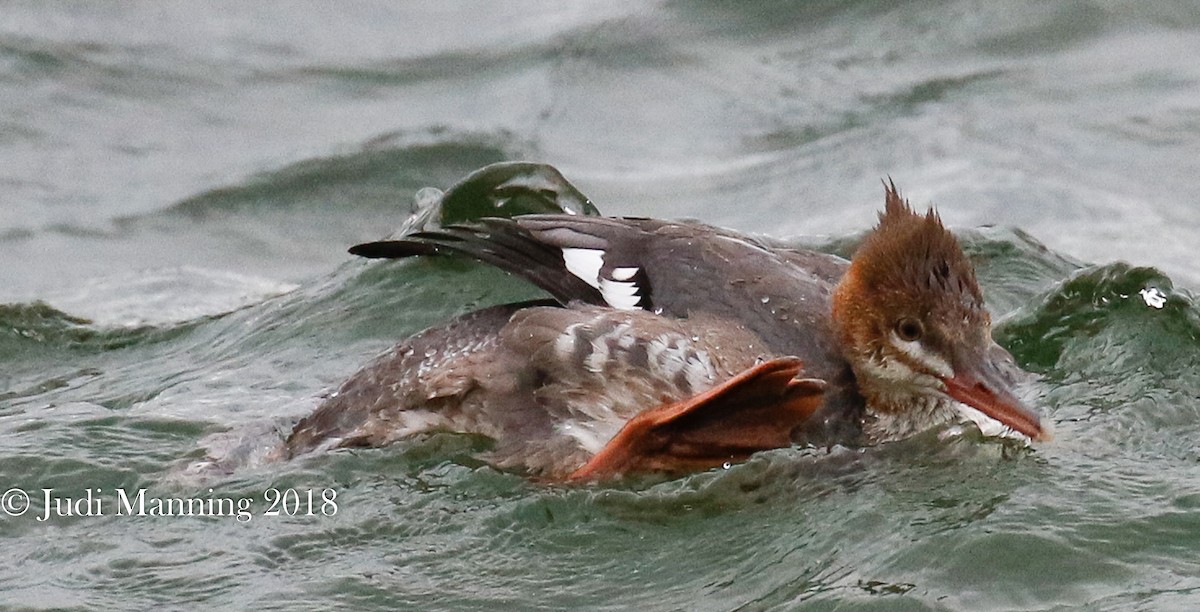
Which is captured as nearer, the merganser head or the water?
the water

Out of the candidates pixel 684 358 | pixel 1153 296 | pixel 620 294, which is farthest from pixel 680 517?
pixel 1153 296

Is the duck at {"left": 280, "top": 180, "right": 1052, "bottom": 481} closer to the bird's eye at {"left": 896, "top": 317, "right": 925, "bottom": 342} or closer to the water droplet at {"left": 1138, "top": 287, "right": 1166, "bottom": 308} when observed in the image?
the bird's eye at {"left": 896, "top": 317, "right": 925, "bottom": 342}

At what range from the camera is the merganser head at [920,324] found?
20.6ft

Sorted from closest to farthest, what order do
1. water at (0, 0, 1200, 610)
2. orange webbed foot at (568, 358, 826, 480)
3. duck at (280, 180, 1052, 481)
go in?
Answer: water at (0, 0, 1200, 610), orange webbed foot at (568, 358, 826, 480), duck at (280, 180, 1052, 481)

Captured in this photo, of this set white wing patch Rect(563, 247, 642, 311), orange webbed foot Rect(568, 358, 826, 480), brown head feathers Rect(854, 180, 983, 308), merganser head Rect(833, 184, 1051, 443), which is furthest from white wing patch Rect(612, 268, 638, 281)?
brown head feathers Rect(854, 180, 983, 308)

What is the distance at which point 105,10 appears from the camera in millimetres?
13547

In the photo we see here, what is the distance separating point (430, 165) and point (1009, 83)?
3.91 metres

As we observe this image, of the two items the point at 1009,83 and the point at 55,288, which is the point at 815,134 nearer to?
the point at 1009,83

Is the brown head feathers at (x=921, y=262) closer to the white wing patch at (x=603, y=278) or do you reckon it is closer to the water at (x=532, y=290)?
the water at (x=532, y=290)

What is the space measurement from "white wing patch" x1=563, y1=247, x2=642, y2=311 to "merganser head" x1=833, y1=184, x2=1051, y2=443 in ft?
2.47

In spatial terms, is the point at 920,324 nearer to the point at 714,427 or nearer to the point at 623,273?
the point at 714,427

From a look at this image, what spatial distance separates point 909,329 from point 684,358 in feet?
2.65

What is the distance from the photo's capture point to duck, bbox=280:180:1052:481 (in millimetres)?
6219

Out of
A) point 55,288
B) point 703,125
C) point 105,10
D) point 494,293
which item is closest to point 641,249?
point 494,293
